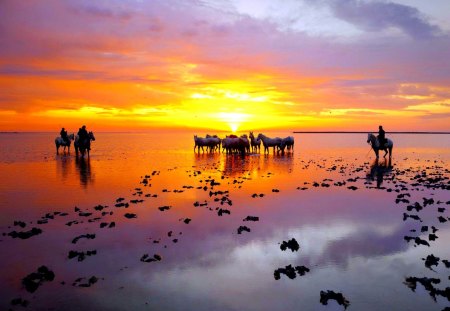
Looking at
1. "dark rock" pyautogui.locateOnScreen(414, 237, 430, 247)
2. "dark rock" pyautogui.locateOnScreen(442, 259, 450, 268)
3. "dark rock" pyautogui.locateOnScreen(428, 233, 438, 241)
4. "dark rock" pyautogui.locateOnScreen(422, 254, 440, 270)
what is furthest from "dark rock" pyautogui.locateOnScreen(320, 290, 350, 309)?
"dark rock" pyautogui.locateOnScreen(428, 233, 438, 241)

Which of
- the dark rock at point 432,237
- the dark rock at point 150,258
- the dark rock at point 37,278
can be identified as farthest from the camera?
the dark rock at point 432,237

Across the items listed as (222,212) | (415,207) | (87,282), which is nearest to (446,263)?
(415,207)

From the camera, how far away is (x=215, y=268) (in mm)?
8133

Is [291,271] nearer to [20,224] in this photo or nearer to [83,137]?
[20,224]

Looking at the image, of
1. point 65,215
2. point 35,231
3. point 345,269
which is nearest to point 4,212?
point 65,215

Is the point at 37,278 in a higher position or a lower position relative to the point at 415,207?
lower

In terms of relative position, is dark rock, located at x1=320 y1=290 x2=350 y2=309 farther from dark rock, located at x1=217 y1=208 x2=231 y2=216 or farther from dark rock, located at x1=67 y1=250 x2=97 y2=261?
dark rock, located at x1=217 y1=208 x2=231 y2=216

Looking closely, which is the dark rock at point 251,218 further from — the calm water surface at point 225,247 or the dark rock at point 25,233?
the dark rock at point 25,233

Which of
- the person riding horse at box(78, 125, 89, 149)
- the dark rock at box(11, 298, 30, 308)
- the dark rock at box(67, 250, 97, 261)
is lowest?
the dark rock at box(11, 298, 30, 308)

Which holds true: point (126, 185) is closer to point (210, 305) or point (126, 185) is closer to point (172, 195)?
point (172, 195)

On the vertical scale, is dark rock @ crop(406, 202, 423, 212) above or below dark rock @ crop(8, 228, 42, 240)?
above

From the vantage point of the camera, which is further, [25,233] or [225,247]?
[25,233]

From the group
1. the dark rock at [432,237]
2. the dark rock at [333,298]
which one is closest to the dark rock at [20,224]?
the dark rock at [333,298]

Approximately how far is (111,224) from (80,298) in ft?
16.0
